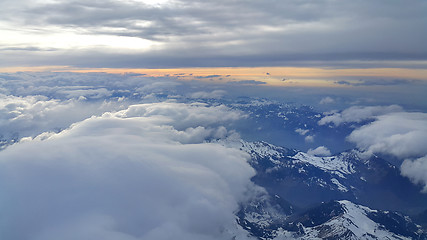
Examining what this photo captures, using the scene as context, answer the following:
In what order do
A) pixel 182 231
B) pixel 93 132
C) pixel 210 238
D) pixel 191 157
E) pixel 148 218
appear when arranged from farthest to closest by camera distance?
pixel 93 132, pixel 191 157, pixel 210 238, pixel 182 231, pixel 148 218

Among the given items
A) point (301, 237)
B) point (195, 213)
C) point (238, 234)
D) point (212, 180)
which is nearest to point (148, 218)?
point (195, 213)

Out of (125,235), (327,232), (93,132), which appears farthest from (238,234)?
(125,235)

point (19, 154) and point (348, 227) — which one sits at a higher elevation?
point (19, 154)

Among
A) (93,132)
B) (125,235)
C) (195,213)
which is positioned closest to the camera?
(125,235)

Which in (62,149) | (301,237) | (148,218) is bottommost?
(301,237)

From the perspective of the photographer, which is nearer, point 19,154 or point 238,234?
point 19,154

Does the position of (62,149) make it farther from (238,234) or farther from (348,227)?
(348,227)

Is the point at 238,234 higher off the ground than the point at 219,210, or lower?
lower

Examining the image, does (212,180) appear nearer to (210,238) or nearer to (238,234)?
(210,238)

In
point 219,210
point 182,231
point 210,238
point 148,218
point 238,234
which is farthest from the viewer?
point 238,234
